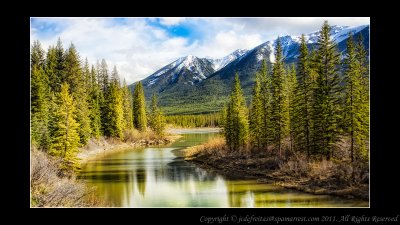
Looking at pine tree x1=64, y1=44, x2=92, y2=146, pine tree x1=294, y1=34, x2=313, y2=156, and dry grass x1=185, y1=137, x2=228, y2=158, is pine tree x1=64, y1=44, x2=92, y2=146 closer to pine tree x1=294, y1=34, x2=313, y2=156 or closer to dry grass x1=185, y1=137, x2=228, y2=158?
dry grass x1=185, y1=137, x2=228, y2=158

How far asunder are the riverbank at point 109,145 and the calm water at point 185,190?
407 inches

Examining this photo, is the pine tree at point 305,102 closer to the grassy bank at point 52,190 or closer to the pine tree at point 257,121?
the pine tree at point 257,121

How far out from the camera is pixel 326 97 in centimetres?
3334

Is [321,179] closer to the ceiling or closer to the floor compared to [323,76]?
closer to the floor

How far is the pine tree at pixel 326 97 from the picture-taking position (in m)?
32.8

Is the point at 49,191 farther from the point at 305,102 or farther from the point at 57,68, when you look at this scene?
the point at 57,68

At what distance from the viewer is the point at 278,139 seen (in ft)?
136

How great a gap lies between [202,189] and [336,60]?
50.6 feet

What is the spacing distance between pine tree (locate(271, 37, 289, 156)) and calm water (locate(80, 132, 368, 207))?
8964 millimetres

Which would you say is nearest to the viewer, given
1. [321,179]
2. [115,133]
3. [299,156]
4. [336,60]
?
[321,179]

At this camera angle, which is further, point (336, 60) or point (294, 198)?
point (336, 60)

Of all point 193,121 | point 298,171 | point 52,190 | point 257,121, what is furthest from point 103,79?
point 193,121
